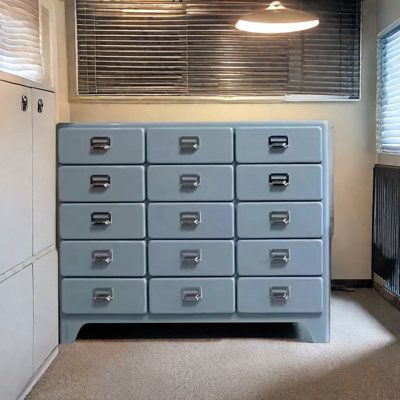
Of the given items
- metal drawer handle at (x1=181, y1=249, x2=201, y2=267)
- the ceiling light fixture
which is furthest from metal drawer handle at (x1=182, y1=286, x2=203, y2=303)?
the ceiling light fixture

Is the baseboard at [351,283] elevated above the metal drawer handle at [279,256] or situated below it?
below

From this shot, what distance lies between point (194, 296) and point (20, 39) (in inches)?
59.1

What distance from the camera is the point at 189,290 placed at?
272cm

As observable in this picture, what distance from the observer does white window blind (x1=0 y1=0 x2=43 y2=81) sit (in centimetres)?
247

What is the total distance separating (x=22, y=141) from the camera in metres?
2.15

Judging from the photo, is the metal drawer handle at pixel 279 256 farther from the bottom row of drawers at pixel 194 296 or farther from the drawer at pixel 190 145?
the drawer at pixel 190 145

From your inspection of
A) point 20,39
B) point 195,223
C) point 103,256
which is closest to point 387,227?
point 195,223

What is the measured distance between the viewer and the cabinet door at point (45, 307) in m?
2.29

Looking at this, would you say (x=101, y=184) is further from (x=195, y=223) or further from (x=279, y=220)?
(x=279, y=220)

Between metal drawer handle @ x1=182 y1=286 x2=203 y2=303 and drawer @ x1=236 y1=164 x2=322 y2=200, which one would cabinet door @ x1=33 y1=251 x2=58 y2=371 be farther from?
drawer @ x1=236 y1=164 x2=322 y2=200

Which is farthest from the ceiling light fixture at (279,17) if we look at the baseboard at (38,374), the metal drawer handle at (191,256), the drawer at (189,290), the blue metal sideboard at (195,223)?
the baseboard at (38,374)

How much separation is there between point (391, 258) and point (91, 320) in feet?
5.96

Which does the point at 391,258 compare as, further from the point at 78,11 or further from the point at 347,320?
the point at 78,11

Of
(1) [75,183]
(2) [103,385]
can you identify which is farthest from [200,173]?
(2) [103,385]
